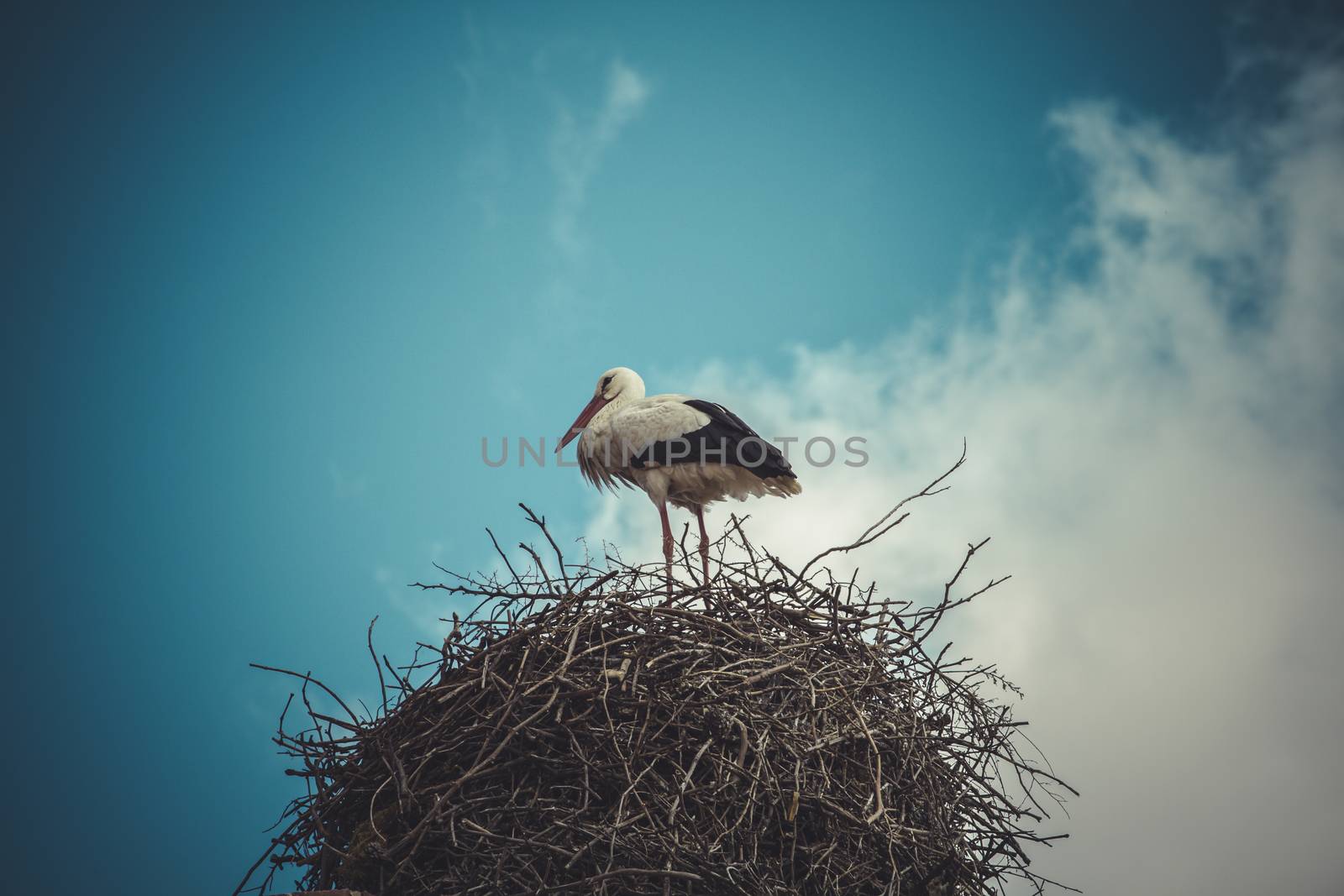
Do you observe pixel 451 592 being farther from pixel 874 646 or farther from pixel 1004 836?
pixel 1004 836

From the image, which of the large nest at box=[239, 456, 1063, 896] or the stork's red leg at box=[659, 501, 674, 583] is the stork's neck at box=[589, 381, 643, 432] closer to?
the stork's red leg at box=[659, 501, 674, 583]

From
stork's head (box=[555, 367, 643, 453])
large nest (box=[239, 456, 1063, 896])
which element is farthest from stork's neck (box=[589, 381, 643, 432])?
large nest (box=[239, 456, 1063, 896])

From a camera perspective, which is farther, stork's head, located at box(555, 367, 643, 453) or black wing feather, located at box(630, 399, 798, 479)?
stork's head, located at box(555, 367, 643, 453)

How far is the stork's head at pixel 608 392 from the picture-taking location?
6035 millimetres

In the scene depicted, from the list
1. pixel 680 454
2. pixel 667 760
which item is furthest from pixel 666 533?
pixel 667 760

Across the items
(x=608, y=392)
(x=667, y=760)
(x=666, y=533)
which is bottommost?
(x=667, y=760)

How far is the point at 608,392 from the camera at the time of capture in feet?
20.3

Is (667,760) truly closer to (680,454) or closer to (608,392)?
(680,454)

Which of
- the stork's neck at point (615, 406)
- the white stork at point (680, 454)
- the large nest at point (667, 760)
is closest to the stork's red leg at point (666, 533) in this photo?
the white stork at point (680, 454)

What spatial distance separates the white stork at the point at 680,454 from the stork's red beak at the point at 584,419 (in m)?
0.22

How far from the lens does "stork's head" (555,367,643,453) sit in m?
6.04

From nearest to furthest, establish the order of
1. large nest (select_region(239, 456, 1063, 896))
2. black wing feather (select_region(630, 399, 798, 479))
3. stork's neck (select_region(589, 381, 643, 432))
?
large nest (select_region(239, 456, 1063, 896)) < black wing feather (select_region(630, 399, 798, 479)) < stork's neck (select_region(589, 381, 643, 432))

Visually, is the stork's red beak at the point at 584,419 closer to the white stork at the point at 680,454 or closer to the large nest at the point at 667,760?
the white stork at the point at 680,454

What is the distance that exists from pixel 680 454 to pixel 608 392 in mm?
1093
